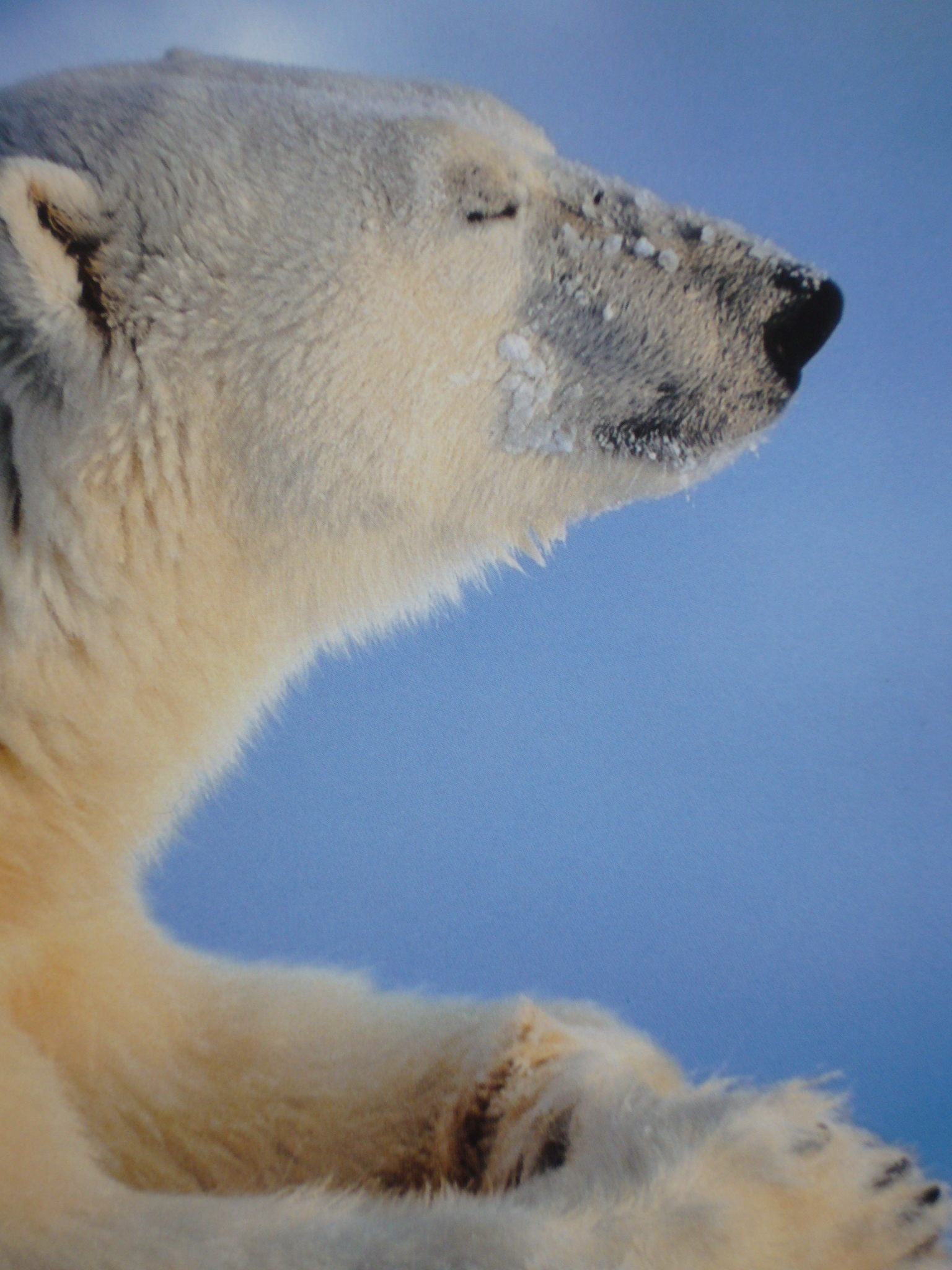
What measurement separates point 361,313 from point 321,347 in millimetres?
47

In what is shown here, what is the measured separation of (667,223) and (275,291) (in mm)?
397

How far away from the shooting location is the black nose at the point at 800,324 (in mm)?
917

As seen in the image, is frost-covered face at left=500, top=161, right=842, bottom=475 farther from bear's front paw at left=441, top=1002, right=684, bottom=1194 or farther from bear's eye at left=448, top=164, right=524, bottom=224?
bear's front paw at left=441, top=1002, right=684, bottom=1194

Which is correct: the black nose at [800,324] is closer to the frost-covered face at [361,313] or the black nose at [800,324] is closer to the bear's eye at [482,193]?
the frost-covered face at [361,313]

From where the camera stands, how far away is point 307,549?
0.87 meters

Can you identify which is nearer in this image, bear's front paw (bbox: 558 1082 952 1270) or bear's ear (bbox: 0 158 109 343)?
bear's front paw (bbox: 558 1082 952 1270)

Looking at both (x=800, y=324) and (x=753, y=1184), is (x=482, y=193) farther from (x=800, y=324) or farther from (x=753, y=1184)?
(x=753, y=1184)

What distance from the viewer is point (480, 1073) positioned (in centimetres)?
78

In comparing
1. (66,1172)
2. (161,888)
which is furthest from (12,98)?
(161,888)

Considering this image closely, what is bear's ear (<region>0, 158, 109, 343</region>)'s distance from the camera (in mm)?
666

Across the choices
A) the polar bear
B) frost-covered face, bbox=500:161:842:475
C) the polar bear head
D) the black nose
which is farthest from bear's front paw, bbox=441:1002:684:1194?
the black nose

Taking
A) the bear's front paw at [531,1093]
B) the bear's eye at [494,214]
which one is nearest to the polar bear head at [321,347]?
the bear's eye at [494,214]

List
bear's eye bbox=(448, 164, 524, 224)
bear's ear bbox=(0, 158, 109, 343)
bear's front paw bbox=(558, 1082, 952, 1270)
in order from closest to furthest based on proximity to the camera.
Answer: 1. bear's front paw bbox=(558, 1082, 952, 1270)
2. bear's ear bbox=(0, 158, 109, 343)
3. bear's eye bbox=(448, 164, 524, 224)

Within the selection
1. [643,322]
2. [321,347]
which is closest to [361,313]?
[321,347]
